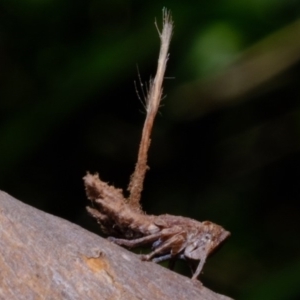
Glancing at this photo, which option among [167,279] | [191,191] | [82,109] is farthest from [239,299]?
[167,279]

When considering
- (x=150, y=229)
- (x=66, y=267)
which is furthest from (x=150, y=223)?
(x=66, y=267)

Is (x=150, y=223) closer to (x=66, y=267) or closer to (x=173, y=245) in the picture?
(x=173, y=245)

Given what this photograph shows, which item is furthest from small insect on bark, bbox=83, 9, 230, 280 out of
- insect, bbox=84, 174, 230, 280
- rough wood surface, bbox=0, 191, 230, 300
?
rough wood surface, bbox=0, 191, 230, 300

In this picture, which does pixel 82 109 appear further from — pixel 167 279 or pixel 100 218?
pixel 167 279

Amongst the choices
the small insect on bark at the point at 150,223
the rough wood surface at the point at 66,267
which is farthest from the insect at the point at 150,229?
the rough wood surface at the point at 66,267

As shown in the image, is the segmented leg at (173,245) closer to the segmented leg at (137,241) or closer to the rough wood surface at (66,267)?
the segmented leg at (137,241)

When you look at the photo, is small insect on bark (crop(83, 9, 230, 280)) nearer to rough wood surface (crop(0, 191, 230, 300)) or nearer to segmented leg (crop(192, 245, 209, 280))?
segmented leg (crop(192, 245, 209, 280))
